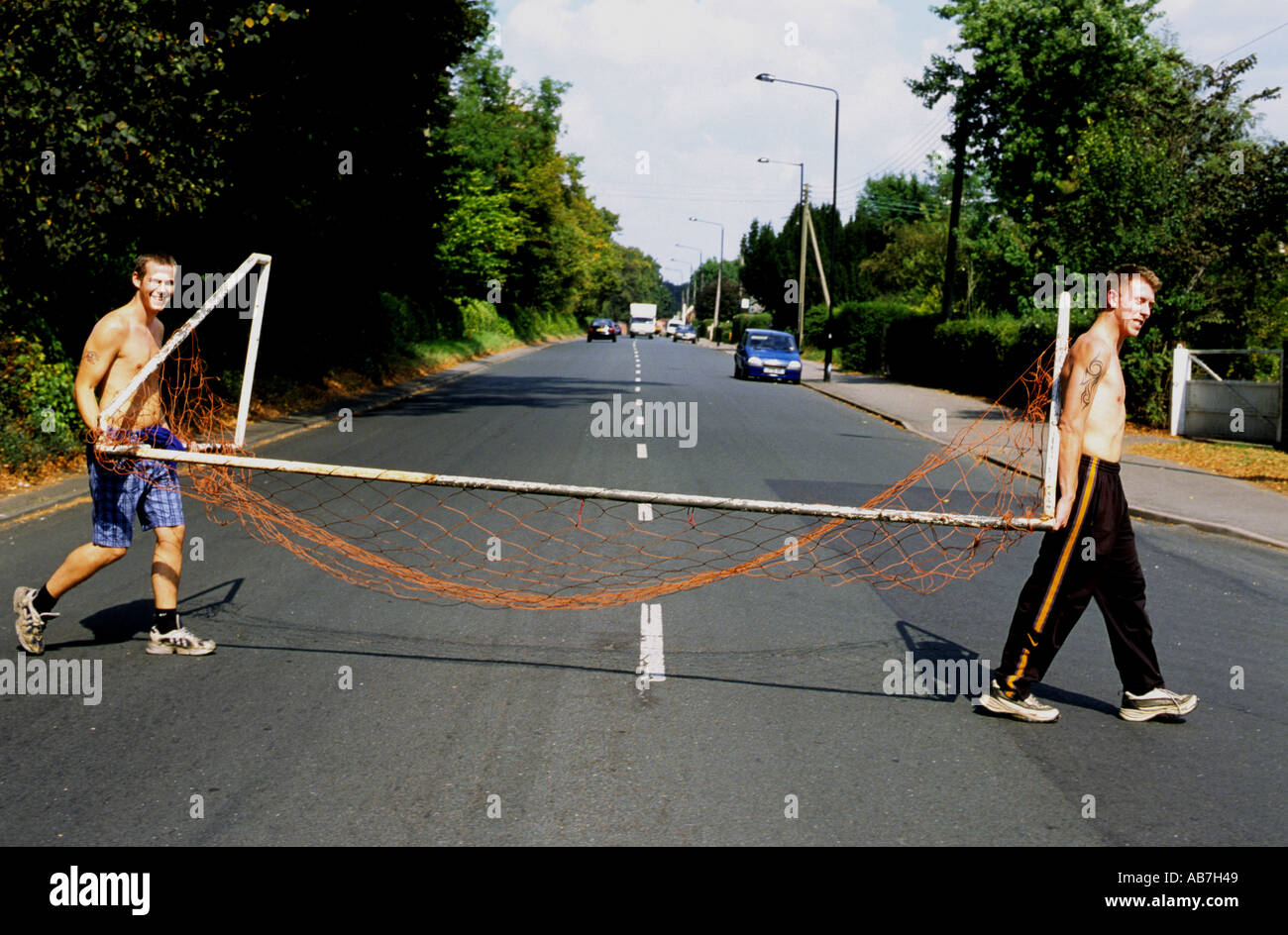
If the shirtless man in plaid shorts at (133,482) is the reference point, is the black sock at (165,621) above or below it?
below

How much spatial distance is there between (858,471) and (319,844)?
10.9 m

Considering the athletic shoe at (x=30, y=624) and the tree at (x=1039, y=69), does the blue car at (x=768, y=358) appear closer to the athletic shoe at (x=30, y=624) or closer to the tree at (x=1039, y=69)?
the tree at (x=1039, y=69)

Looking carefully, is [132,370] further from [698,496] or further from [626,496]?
[698,496]

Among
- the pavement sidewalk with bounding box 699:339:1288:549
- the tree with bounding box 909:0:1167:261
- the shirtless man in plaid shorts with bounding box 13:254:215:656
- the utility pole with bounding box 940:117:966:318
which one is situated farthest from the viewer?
the tree with bounding box 909:0:1167:261

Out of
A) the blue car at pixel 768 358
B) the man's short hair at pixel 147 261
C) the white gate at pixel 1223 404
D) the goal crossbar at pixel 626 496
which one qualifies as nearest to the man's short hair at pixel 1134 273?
the goal crossbar at pixel 626 496

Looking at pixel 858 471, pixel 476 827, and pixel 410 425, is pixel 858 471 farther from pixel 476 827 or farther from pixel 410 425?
pixel 476 827

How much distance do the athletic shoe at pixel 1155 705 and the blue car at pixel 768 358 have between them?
30.3 metres

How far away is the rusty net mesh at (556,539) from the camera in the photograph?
7031 millimetres

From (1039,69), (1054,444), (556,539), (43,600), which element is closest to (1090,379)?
(1054,444)

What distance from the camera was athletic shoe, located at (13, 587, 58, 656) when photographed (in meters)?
5.76

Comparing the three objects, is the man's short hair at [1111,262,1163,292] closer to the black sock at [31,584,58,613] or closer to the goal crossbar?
the goal crossbar

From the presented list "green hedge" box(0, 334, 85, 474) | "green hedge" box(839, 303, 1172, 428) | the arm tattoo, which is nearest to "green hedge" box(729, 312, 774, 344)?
"green hedge" box(839, 303, 1172, 428)

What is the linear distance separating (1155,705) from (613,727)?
8.09 ft
